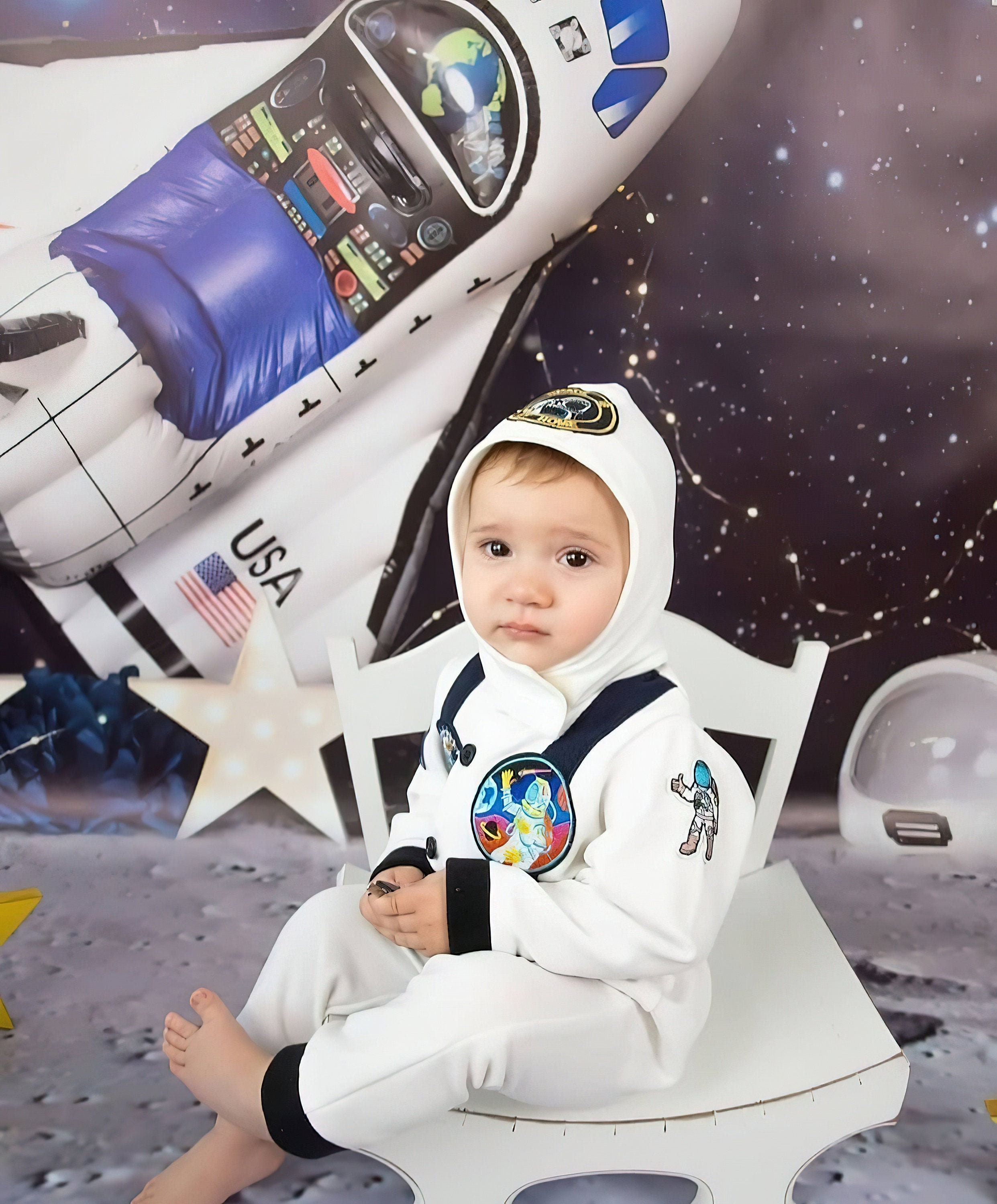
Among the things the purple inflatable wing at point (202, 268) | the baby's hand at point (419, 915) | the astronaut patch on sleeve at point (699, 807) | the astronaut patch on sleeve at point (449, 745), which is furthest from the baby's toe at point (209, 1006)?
the purple inflatable wing at point (202, 268)

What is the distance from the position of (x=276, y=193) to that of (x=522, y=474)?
756 mm

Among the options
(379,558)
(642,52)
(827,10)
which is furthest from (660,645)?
(827,10)

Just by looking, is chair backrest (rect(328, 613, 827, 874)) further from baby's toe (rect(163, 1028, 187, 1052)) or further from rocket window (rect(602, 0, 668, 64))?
rocket window (rect(602, 0, 668, 64))

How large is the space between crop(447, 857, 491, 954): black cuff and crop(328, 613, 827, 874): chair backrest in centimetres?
31

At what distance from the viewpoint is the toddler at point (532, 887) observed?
2.61 ft

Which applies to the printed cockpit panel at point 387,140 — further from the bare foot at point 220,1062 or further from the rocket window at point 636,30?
the bare foot at point 220,1062

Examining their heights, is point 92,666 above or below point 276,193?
below

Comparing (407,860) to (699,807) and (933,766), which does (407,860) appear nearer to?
(699,807)

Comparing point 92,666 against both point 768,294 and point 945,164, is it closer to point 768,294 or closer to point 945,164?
point 768,294

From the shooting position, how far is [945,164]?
4.68 feet

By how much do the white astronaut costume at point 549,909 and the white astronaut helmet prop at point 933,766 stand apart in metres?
0.78

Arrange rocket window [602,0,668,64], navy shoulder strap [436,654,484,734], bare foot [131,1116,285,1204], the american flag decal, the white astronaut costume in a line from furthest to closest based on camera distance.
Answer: the american flag decal → rocket window [602,0,668,64] → navy shoulder strap [436,654,484,734] → bare foot [131,1116,285,1204] → the white astronaut costume

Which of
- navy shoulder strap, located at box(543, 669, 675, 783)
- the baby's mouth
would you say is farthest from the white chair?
the baby's mouth

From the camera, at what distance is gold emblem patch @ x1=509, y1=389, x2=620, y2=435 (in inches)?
33.9
